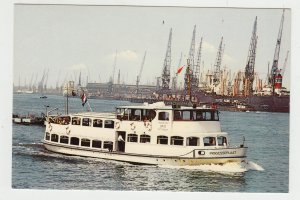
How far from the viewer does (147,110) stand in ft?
52.6

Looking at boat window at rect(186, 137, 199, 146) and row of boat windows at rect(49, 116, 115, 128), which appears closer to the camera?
boat window at rect(186, 137, 199, 146)

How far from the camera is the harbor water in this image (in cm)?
1452

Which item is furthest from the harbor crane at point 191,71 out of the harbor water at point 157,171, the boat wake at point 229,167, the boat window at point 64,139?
the boat window at point 64,139

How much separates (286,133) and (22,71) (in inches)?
243

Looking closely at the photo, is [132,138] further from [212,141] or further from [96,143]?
[212,141]

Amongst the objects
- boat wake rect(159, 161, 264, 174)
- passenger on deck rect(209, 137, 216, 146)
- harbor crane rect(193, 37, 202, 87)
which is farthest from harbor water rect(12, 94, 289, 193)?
harbor crane rect(193, 37, 202, 87)

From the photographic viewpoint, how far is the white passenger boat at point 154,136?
→ 15531mm

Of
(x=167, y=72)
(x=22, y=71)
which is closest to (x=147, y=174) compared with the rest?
(x=167, y=72)

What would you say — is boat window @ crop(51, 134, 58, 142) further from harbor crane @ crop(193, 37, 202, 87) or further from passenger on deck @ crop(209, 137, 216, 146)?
passenger on deck @ crop(209, 137, 216, 146)

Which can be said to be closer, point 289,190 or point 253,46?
point 289,190

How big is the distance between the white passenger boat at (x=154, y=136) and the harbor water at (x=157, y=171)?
0.71ft

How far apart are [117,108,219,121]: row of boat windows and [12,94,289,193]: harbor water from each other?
0.65m

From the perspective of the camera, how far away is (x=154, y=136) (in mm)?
15844

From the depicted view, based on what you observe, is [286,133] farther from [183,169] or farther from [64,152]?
[64,152]
